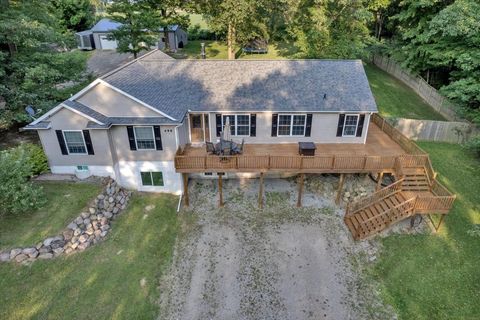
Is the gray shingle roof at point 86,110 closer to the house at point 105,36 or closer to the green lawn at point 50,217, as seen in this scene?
the green lawn at point 50,217

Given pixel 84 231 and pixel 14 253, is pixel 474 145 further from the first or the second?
pixel 14 253

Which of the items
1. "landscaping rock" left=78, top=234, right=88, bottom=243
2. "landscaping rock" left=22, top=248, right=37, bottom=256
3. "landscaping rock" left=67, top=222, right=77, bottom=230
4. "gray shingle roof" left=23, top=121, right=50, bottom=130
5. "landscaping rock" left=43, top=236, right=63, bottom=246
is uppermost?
"gray shingle roof" left=23, top=121, right=50, bottom=130

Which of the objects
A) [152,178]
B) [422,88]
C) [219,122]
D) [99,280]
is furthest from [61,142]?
[422,88]

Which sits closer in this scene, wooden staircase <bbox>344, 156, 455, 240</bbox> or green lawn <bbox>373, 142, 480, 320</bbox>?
green lawn <bbox>373, 142, 480, 320</bbox>

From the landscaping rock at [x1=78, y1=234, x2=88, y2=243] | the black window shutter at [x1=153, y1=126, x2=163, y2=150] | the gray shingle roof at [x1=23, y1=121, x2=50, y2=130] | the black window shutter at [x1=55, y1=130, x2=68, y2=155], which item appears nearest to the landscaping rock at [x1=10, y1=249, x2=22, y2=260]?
the landscaping rock at [x1=78, y1=234, x2=88, y2=243]

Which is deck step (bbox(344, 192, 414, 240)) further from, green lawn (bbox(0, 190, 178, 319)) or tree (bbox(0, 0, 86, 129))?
tree (bbox(0, 0, 86, 129))

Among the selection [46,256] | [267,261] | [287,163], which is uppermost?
[287,163]
